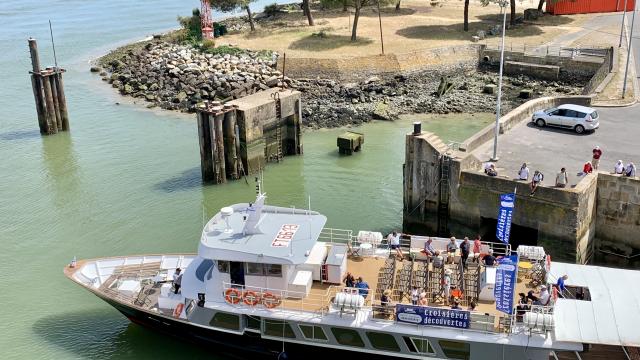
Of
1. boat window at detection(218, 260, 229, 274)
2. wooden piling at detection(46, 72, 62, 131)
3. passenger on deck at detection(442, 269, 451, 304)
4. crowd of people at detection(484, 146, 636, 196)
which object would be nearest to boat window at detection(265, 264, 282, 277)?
boat window at detection(218, 260, 229, 274)

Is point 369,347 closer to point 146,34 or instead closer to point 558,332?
point 558,332

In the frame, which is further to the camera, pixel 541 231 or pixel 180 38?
pixel 180 38

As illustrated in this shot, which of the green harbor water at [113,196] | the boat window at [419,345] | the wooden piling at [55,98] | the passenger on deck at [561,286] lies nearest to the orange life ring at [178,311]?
the green harbor water at [113,196]

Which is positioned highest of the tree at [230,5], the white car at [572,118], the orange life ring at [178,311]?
the tree at [230,5]

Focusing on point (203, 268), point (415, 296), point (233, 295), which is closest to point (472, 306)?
point (415, 296)

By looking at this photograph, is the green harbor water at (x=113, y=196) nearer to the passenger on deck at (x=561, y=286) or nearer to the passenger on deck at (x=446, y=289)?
the passenger on deck at (x=446, y=289)

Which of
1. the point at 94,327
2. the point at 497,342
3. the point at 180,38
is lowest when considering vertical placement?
the point at 94,327

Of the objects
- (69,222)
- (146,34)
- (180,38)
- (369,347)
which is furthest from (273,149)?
(146,34)

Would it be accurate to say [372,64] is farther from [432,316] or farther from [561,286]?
[432,316]
